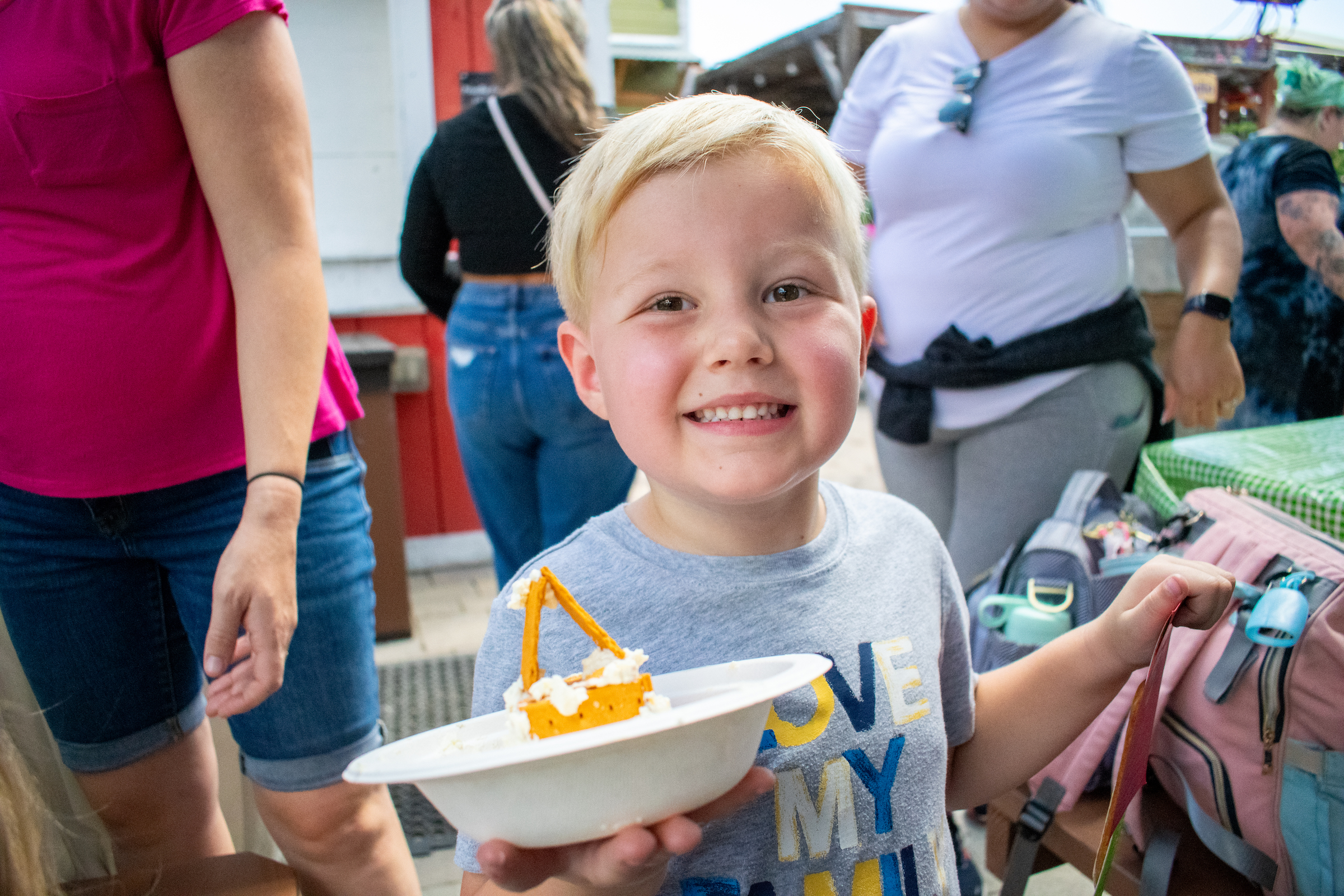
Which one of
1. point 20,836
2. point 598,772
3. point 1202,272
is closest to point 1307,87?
point 1202,272

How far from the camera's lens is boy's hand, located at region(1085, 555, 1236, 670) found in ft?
2.90

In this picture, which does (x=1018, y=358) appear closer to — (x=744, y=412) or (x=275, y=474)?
(x=744, y=412)

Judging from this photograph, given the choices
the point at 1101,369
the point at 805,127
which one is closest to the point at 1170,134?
the point at 1101,369

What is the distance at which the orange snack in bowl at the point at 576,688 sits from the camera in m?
0.63

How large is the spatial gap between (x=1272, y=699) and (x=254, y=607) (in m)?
1.16

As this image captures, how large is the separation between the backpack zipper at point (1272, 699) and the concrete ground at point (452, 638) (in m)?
0.98

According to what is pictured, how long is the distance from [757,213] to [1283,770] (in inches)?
34.8

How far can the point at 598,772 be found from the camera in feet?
1.82

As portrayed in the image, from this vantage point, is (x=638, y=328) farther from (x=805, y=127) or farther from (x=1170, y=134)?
(x=1170, y=134)

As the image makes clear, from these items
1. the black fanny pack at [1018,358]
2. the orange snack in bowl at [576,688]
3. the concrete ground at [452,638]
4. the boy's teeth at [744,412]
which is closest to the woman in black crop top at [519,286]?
the concrete ground at [452,638]

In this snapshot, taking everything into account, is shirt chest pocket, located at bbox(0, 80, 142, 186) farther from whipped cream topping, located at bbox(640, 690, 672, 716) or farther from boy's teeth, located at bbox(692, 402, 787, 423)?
whipped cream topping, located at bbox(640, 690, 672, 716)

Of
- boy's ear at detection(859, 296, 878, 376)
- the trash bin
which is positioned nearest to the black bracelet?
boy's ear at detection(859, 296, 878, 376)

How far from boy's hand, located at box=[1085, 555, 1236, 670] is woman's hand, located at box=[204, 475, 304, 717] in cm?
89

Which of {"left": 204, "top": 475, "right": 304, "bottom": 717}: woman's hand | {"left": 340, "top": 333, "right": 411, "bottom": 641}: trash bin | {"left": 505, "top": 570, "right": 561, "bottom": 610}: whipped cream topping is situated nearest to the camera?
{"left": 505, "top": 570, "right": 561, "bottom": 610}: whipped cream topping
